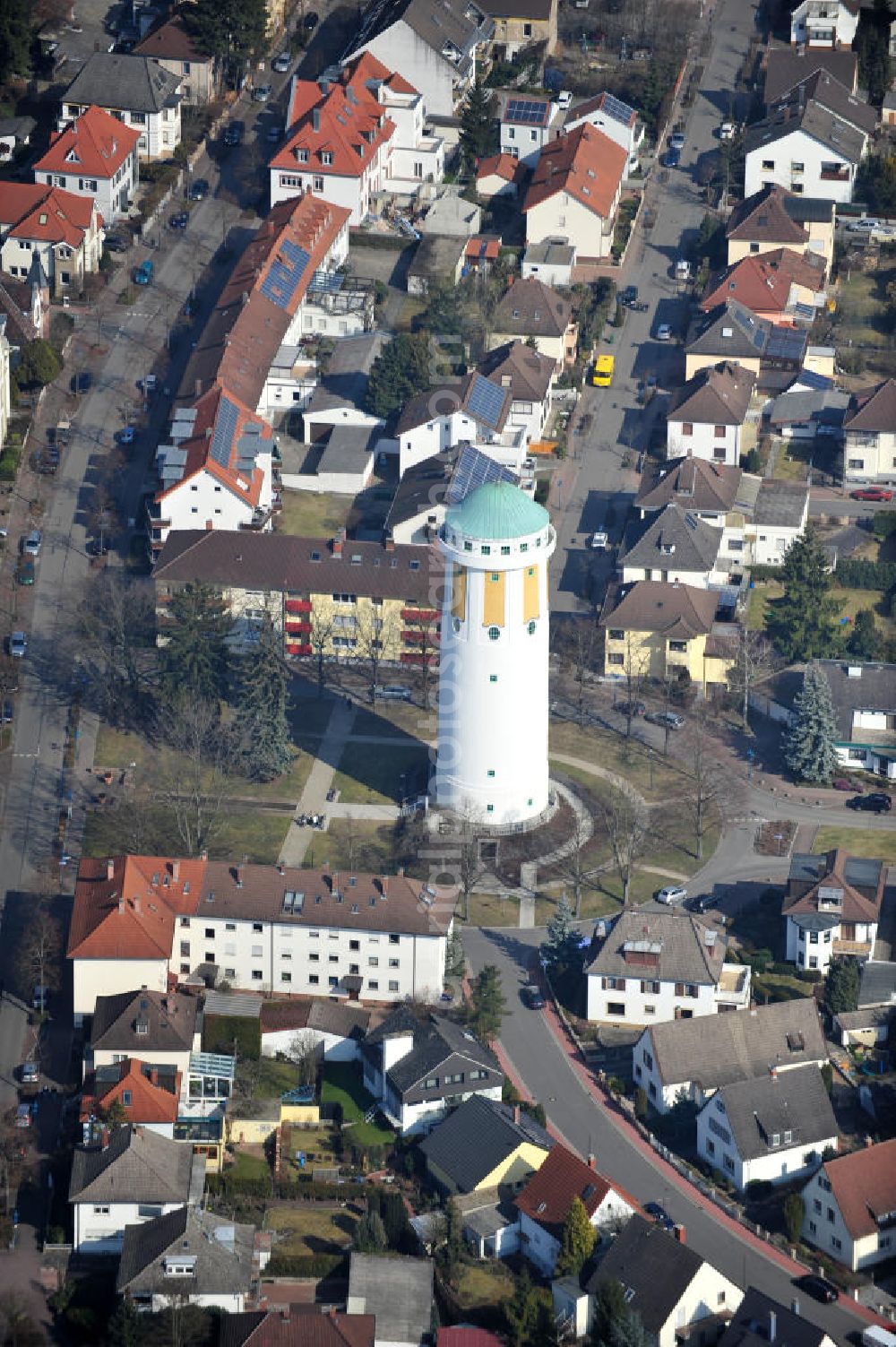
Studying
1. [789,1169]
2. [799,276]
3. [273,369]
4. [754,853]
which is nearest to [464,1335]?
[789,1169]

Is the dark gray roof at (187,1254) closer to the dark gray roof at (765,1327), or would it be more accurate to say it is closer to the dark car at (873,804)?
the dark gray roof at (765,1327)

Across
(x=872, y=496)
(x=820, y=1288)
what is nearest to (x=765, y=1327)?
(x=820, y=1288)

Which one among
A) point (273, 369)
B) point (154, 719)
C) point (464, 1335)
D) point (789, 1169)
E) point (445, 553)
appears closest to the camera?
point (464, 1335)

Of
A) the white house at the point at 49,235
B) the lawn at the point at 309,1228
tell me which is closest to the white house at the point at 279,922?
the lawn at the point at 309,1228

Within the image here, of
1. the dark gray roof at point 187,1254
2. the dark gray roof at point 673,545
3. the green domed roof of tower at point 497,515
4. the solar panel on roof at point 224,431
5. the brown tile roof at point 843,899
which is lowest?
the dark gray roof at point 187,1254

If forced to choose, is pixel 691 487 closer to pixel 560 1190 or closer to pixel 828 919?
pixel 828 919

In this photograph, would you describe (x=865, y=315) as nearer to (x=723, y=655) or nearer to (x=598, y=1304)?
(x=723, y=655)
